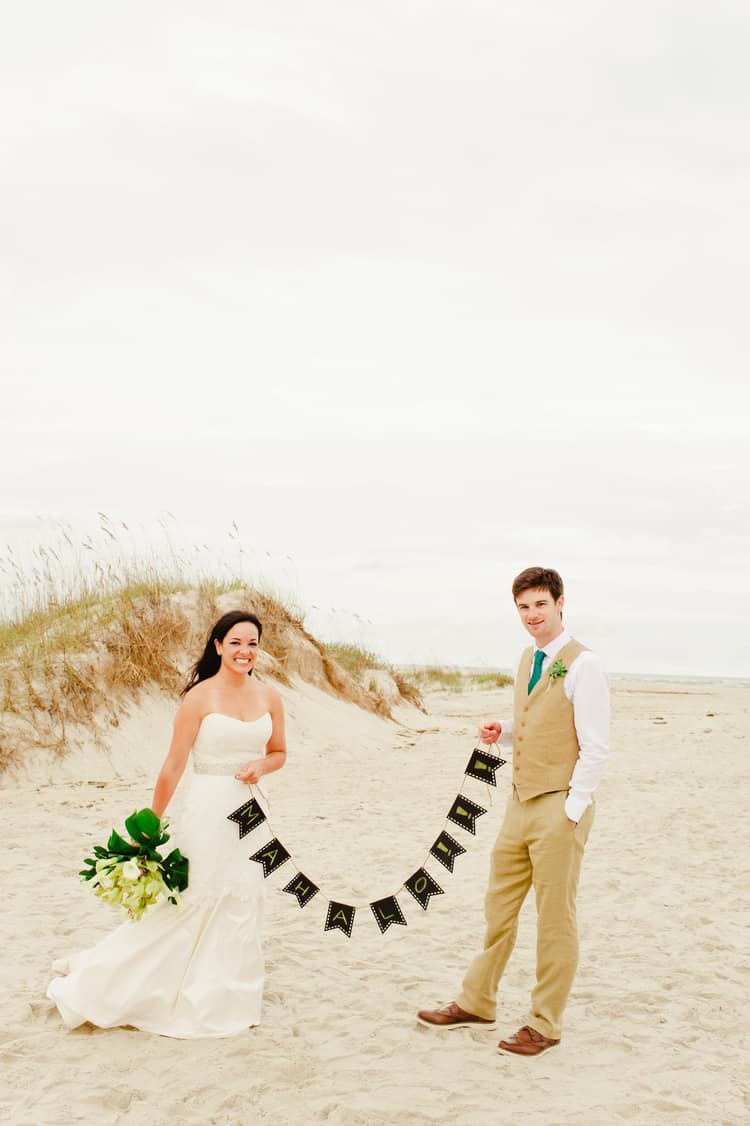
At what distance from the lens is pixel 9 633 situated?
50.1ft

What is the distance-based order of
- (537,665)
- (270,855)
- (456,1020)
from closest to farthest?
1. (537,665)
2. (270,855)
3. (456,1020)

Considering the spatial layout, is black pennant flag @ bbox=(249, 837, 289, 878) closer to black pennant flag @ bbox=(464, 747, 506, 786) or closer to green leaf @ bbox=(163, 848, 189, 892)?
green leaf @ bbox=(163, 848, 189, 892)

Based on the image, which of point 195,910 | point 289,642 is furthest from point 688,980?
point 289,642

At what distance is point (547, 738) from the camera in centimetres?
460

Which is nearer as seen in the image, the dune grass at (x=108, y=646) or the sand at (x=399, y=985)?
the sand at (x=399, y=985)

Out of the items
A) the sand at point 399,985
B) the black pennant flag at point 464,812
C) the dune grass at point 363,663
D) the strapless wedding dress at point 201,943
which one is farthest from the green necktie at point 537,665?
the dune grass at point 363,663

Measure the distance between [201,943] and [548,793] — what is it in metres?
1.91

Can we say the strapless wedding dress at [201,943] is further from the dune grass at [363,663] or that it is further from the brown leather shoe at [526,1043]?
the dune grass at [363,663]

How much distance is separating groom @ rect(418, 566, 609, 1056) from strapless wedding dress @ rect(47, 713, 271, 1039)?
124 centimetres

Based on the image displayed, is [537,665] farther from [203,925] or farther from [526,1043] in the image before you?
[203,925]

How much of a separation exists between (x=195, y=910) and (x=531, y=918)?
11.2ft

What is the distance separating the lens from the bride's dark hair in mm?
5094

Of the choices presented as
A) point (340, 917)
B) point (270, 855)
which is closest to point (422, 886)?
point (340, 917)

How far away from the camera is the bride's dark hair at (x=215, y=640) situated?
16.7 ft
